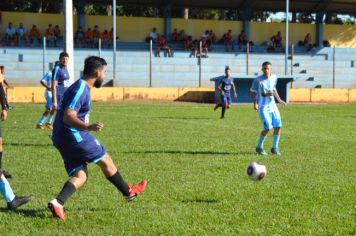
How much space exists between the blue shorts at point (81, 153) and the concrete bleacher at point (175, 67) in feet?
93.1

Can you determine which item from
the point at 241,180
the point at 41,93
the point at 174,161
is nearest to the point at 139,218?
the point at 241,180

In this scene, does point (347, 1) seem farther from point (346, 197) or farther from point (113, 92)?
point (346, 197)

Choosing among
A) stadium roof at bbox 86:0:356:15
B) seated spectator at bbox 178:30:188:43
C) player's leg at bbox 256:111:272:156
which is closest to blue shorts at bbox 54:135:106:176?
player's leg at bbox 256:111:272:156

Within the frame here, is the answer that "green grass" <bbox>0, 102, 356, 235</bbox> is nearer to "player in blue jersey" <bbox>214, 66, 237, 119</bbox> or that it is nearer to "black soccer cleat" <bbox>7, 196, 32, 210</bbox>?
"black soccer cleat" <bbox>7, 196, 32, 210</bbox>

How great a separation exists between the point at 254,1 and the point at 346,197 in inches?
1556

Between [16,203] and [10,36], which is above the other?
[10,36]

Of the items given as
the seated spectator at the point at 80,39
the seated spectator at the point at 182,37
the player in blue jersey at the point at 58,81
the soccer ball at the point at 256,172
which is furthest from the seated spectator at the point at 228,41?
the soccer ball at the point at 256,172

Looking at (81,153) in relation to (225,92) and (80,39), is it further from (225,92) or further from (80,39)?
(80,39)

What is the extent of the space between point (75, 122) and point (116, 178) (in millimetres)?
908

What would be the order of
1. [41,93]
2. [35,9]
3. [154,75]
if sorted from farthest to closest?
1. [35,9]
2. [154,75]
3. [41,93]

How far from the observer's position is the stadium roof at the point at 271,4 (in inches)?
1766

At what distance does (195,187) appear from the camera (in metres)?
8.38

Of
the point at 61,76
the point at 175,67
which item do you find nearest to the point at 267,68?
the point at 61,76

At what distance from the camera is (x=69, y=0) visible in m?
14.7
